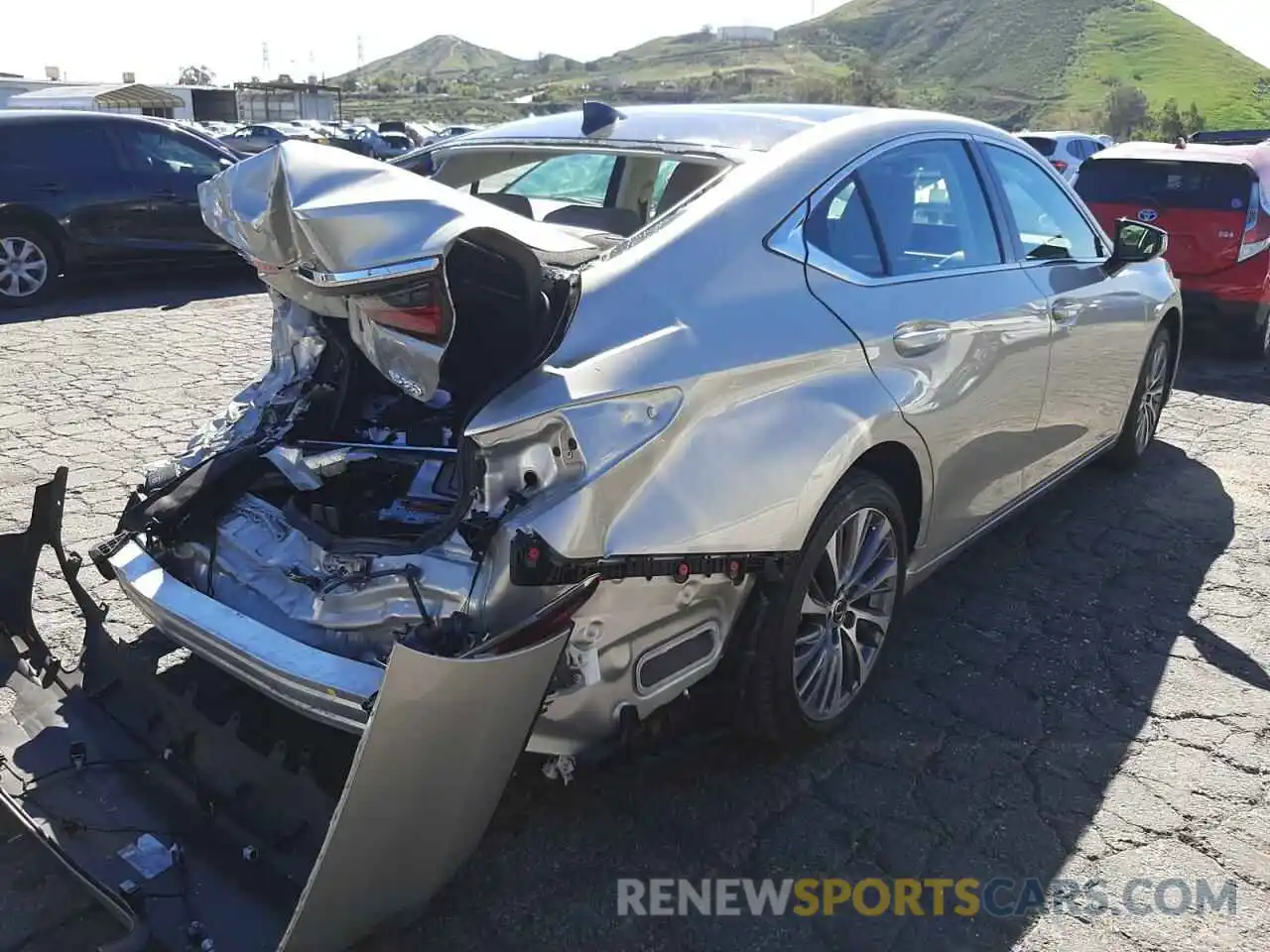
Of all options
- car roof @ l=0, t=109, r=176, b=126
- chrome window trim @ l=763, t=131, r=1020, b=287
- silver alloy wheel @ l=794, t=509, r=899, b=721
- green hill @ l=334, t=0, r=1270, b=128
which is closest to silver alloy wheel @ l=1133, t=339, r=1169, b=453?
chrome window trim @ l=763, t=131, r=1020, b=287

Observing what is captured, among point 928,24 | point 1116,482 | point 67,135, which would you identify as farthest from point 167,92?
point 928,24

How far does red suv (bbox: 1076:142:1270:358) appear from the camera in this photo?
795 cm

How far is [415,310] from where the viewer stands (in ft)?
7.43

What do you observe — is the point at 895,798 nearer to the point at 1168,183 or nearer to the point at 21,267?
the point at 1168,183

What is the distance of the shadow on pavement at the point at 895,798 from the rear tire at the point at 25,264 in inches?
330

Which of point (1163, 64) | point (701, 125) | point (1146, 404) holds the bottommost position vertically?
point (1146, 404)

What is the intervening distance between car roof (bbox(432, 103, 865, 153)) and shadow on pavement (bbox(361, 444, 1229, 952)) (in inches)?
70.3

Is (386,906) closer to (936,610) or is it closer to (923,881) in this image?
(923,881)

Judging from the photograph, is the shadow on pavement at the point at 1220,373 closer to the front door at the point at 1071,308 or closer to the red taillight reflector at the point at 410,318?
the front door at the point at 1071,308

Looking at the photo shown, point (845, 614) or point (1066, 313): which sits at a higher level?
point (1066, 313)

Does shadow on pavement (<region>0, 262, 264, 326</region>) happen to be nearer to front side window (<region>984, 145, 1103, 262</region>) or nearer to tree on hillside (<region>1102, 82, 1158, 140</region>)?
front side window (<region>984, 145, 1103, 262</region>)

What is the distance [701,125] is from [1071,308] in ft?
5.63

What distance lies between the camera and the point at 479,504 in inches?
89.6

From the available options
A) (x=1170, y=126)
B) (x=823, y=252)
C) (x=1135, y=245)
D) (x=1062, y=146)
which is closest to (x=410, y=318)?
(x=823, y=252)
